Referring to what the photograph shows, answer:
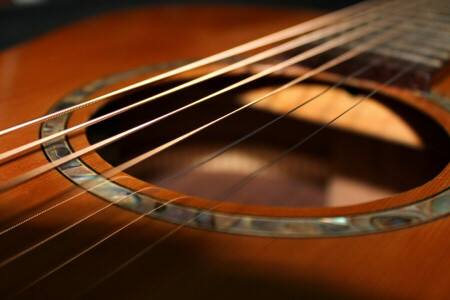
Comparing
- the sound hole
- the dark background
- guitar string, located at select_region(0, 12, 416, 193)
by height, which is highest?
the dark background

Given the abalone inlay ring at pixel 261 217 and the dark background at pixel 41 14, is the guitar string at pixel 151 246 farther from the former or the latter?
the dark background at pixel 41 14

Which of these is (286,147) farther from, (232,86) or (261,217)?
(261,217)

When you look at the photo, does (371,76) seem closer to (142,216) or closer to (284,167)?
(284,167)

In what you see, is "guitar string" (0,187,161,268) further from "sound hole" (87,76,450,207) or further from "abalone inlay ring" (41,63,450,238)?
"sound hole" (87,76,450,207)

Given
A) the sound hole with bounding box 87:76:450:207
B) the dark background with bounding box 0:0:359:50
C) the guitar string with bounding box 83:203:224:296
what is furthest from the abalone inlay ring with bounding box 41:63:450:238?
the dark background with bounding box 0:0:359:50

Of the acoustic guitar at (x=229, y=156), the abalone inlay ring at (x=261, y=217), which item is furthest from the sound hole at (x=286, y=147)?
the abalone inlay ring at (x=261, y=217)

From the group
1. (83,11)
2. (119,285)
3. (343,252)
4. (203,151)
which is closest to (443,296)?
(343,252)

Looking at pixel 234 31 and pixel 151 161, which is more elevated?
pixel 234 31

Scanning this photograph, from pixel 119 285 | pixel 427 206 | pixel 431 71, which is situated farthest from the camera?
pixel 431 71
